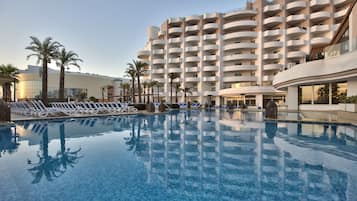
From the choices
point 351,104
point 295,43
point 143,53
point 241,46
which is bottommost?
point 351,104

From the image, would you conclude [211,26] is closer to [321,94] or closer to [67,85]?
[321,94]

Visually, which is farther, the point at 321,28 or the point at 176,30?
the point at 176,30

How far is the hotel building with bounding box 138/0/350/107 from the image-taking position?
4100 cm

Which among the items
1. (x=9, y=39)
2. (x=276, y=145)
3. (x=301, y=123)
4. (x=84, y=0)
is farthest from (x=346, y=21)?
(x=9, y=39)

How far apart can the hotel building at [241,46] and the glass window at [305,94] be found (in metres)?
14.3

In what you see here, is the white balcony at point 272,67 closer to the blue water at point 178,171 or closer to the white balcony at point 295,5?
the white balcony at point 295,5

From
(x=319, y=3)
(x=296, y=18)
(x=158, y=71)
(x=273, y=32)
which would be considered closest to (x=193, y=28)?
(x=158, y=71)

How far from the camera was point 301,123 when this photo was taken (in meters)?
14.5

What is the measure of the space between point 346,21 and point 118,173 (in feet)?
85.3

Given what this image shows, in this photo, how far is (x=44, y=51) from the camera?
25.5 m

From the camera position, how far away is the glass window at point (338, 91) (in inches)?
820

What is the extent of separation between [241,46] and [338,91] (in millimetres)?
24998

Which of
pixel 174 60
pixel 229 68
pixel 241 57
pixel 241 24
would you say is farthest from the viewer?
pixel 174 60

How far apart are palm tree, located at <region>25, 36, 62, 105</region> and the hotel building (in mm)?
28441
